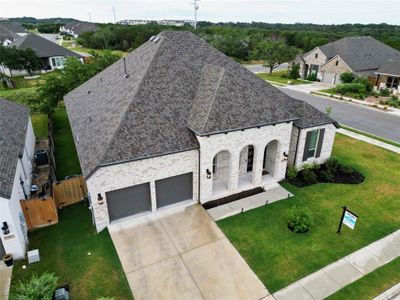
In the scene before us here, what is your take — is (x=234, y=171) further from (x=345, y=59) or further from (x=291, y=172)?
(x=345, y=59)

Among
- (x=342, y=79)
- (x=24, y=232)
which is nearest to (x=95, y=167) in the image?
(x=24, y=232)

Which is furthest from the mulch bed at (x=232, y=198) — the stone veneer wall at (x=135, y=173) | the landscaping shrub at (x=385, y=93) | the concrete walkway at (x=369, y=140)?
the landscaping shrub at (x=385, y=93)

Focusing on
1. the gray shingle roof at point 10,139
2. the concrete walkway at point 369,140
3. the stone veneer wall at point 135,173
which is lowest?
the concrete walkway at point 369,140

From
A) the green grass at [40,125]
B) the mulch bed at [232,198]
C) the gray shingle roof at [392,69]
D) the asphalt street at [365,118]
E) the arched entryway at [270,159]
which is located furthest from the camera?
the gray shingle roof at [392,69]

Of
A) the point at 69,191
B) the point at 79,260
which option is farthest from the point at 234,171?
the point at 69,191

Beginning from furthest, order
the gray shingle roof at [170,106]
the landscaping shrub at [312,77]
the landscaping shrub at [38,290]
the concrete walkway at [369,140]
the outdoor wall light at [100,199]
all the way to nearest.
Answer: the landscaping shrub at [312,77] → the concrete walkway at [369,140] → the gray shingle roof at [170,106] → the outdoor wall light at [100,199] → the landscaping shrub at [38,290]

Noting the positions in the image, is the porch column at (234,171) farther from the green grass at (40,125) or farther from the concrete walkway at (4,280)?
the green grass at (40,125)

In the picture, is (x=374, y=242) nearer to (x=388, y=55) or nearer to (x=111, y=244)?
(x=111, y=244)

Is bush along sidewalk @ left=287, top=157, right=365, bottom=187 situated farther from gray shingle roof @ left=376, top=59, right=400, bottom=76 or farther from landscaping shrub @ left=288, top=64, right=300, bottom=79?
landscaping shrub @ left=288, top=64, right=300, bottom=79
